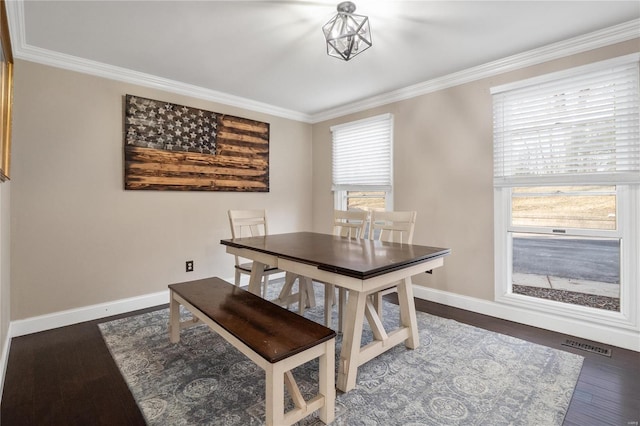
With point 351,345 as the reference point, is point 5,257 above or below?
above

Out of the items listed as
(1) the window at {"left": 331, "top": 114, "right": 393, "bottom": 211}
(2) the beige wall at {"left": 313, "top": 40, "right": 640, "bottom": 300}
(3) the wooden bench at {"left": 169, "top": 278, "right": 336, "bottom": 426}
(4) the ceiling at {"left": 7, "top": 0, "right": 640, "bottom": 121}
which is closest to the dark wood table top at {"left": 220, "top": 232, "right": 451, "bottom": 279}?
(3) the wooden bench at {"left": 169, "top": 278, "right": 336, "bottom": 426}

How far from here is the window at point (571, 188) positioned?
2277mm

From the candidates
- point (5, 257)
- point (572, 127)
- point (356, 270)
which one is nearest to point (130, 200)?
point (5, 257)

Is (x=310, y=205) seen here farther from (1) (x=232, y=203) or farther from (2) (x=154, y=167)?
(2) (x=154, y=167)

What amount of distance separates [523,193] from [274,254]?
2337 millimetres

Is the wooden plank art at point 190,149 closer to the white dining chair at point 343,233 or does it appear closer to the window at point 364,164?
the window at point 364,164

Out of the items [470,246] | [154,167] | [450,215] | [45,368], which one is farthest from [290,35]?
[45,368]

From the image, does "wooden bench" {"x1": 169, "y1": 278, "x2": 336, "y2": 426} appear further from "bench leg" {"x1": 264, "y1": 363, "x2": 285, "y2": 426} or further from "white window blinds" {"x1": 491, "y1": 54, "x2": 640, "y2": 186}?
"white window blinds" {"x1": 491, "y1": 54, "x2": 640, "y2": 186}

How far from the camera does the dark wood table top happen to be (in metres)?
1.70

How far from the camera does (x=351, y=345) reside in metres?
1.80

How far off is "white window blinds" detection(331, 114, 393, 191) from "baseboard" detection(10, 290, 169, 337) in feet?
8.67

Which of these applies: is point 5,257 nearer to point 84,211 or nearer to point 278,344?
point 84,211

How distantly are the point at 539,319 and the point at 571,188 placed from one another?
3.79 feet

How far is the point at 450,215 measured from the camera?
3.21 meters
